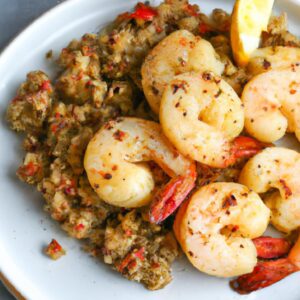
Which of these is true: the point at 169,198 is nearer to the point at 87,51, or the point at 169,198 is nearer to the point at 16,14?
the point at 87,51

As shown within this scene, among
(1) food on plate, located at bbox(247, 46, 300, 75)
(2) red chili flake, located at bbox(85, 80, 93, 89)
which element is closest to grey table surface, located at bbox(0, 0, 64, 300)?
(2) red chili flake, located at bbox(85, 80, 93, 89)

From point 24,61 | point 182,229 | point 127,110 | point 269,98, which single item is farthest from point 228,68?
point 24,61

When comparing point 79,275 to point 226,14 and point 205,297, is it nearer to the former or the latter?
point 205,297

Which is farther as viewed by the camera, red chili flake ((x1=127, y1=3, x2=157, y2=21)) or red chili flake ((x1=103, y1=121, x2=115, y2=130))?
red chili flake ((x1=127, y1=3, x2=157, y2=21))

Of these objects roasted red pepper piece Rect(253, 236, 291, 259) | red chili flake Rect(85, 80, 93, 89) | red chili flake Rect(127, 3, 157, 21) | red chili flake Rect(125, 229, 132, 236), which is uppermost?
red chili flake Rect(127, 3, 157, 21)

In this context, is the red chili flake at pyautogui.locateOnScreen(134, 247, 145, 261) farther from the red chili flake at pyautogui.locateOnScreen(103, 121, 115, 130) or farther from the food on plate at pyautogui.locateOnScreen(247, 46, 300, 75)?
the food on plate at pyautogui.locateOnScreen(247, 46, 300, 75)

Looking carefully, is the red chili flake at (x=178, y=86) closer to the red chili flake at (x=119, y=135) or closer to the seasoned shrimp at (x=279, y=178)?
the red chili flake at (x=119, y=135)

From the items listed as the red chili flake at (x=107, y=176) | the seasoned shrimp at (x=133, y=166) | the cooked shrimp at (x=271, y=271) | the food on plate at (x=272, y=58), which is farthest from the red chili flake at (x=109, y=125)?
the cooked shrimp at (x=271, y=271)
